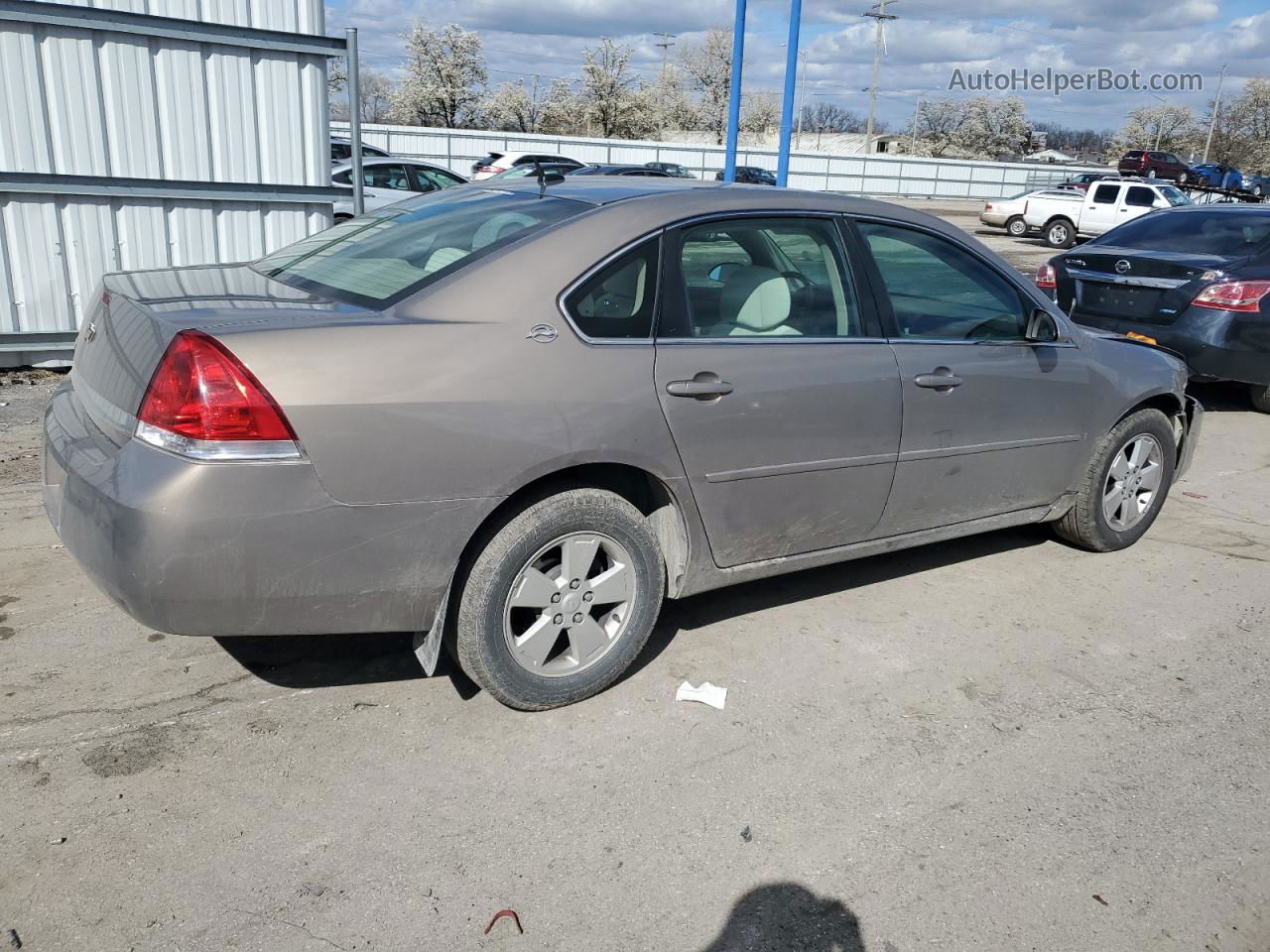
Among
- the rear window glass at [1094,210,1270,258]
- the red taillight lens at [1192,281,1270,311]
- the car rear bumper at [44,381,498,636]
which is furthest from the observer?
the rear window glass at [1094,210,1270,258]

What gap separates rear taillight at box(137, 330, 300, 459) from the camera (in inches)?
108

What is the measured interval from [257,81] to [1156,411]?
6763 millimetres

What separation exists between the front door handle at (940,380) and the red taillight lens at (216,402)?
2370 mm

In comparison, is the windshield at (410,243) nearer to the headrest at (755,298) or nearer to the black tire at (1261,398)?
the headrest at (755,298)

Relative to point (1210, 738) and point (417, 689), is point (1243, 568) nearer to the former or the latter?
point (1210, 738)

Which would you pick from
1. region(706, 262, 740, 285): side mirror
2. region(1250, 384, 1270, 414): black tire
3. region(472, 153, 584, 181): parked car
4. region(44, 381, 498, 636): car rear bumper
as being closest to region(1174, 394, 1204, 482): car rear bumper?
region(706, 262, 740, 285): side mirror

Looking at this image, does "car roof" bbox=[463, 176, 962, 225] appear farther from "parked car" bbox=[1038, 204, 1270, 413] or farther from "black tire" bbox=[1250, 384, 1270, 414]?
"black tire" bbox=[1250, 384, 1270, 414]

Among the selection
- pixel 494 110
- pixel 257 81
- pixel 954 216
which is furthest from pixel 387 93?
pixel 257 81

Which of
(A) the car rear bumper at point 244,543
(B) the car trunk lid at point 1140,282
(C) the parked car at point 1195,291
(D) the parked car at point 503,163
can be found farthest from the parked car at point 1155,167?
(A) the car rear bumper at point 244,543

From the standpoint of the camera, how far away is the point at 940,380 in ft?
13.4

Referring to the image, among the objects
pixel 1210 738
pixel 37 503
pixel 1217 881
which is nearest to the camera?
pixel 1217 881

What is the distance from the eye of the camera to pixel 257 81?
317 inches

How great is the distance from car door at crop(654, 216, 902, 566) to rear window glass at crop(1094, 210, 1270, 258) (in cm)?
583

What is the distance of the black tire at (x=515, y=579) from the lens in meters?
3.18
